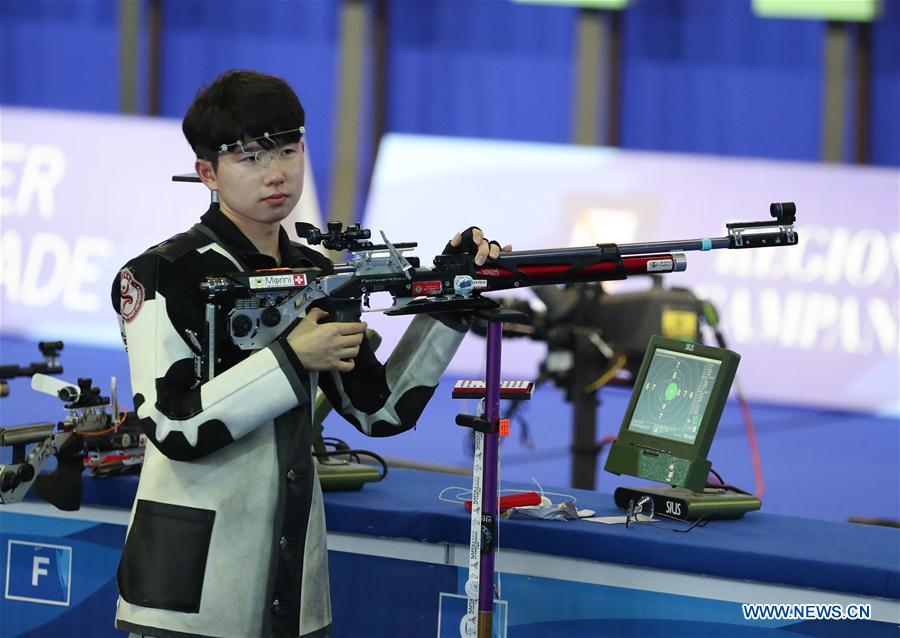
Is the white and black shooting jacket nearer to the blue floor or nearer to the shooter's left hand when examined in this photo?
the shooter's left hand

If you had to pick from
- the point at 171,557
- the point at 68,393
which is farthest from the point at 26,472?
the point at 171,557

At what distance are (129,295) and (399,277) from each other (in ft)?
1.59

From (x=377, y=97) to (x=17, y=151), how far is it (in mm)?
3330

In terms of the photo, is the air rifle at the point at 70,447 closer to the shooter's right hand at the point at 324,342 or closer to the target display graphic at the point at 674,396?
the shooter's right hand at the point at 324,342

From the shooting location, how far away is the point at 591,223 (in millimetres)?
8695

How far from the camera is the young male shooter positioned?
2.13 meters

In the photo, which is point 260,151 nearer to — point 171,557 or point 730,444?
point 171,557

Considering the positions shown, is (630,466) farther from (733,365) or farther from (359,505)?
(359,505)

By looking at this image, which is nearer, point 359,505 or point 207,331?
point 207,331

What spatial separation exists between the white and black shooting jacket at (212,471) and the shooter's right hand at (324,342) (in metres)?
0.02

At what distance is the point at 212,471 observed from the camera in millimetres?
2219

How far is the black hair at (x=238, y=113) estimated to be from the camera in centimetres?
224

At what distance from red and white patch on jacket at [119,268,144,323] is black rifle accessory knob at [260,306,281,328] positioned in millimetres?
209

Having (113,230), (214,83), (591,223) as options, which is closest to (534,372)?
(591,223)
